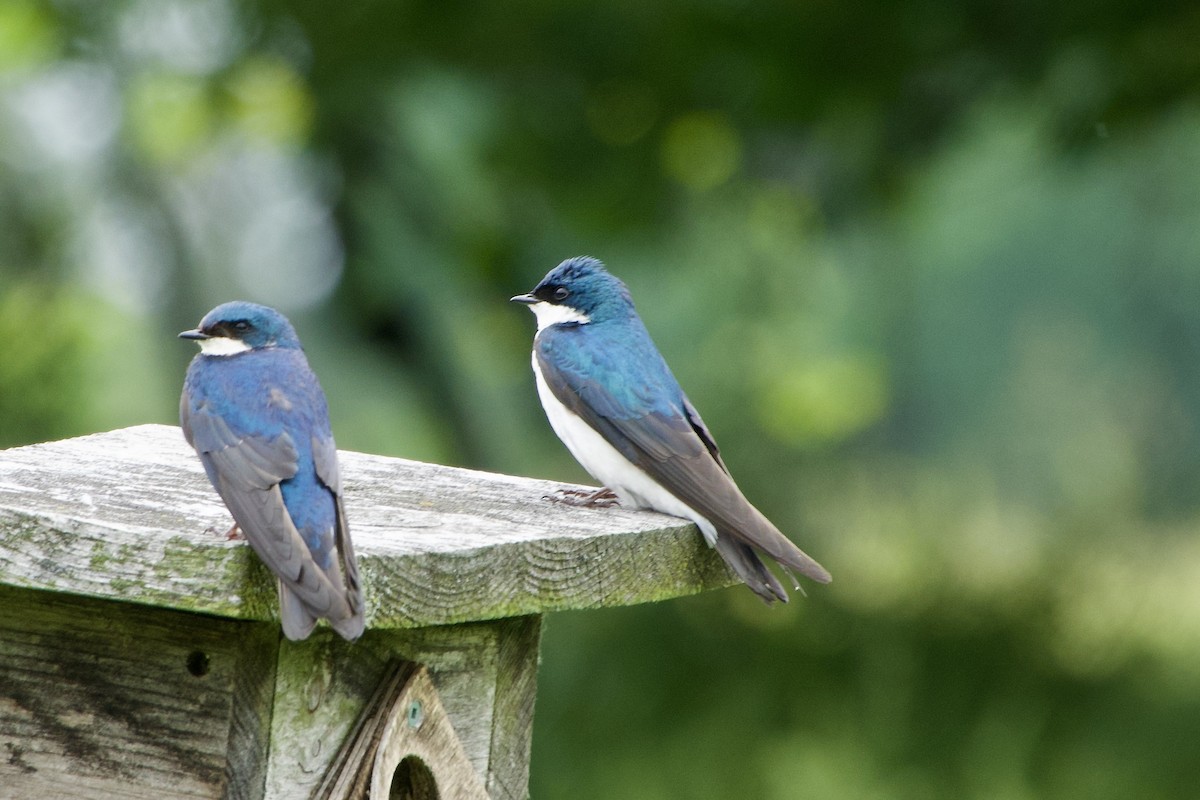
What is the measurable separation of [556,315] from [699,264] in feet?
7.88

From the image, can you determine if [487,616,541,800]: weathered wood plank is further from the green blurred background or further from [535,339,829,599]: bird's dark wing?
the green blurred background

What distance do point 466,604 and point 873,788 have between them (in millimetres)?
3127

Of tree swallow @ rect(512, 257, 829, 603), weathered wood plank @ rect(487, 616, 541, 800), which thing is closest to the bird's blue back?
weathered wood plank @ rect(487, 616, 541, 800)

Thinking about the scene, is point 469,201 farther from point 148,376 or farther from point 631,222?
point 148,376

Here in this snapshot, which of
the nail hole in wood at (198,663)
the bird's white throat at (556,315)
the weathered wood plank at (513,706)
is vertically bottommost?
the weathered wood plank at (513,706)

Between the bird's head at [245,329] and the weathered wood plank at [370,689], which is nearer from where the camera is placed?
the weathered wood plank at [370,689]

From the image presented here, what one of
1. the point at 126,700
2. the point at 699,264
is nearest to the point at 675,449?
the point at 126,700

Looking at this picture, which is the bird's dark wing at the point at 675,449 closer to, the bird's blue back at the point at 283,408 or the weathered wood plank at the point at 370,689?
the weathered wood plank at the point at 370,689

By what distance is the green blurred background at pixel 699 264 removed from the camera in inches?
159

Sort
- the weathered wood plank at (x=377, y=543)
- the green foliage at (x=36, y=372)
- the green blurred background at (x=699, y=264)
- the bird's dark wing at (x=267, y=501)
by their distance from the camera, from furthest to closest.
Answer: the green foliage at (x=36, y=372), the green blurred background at (x=699, y=264), the weathered wood plank at (x=377, y=543), the bird's dark wing at (x=267, y=501)

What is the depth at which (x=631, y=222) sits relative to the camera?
15.0 ft

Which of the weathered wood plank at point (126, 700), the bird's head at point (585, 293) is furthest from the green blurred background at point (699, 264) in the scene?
the weathered wood plank at point (126, 700)

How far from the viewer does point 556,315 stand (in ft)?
10.1

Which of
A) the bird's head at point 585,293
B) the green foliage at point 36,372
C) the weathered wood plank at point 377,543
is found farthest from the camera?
the green foliage at point 36,372
